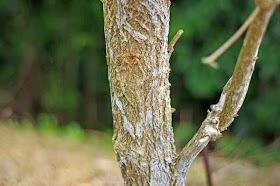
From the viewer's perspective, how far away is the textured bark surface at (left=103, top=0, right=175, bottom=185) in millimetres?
1085

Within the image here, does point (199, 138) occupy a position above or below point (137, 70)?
below

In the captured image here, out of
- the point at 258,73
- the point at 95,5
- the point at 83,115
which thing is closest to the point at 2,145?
the point at 95,5

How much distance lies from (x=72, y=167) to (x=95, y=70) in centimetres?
207

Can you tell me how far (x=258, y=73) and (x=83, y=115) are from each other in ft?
7.12

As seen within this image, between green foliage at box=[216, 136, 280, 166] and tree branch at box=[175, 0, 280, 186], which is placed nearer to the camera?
tree branch at box=[175, 0, 280, 186]

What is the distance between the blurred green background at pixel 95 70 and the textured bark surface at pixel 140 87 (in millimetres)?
1819

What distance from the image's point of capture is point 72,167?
7.65 feet

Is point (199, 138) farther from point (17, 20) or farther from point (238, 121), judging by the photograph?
point (17, 20)

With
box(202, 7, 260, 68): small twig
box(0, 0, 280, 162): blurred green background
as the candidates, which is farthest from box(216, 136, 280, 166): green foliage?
box(202, 7, 260, 68): small twig

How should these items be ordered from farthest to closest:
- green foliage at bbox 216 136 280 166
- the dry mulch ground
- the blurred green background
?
1. the blurred green background
2. green foliage at bbox 216 136 280 166
3. the dry mulch ground

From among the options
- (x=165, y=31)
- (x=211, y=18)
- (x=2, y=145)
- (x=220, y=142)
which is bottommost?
(x=2, y=145)

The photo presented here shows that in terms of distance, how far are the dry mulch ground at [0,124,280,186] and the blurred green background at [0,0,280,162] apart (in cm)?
41

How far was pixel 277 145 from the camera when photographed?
3002 millimetres

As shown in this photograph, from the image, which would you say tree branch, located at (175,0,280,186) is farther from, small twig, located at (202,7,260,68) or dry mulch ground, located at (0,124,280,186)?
dry mulch ground, located at (0,124,280,186)
